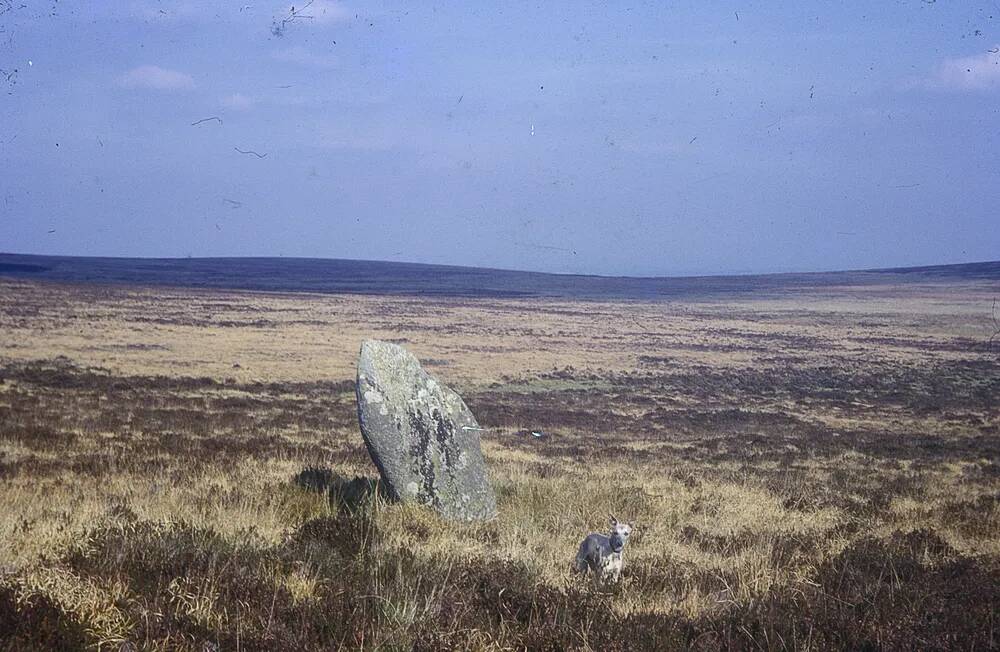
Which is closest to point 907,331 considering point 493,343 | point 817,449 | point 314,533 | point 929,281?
point 493,343

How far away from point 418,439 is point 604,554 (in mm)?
3461

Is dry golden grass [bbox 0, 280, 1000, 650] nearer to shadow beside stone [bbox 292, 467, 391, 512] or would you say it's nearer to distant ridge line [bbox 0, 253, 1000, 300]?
shadow beside stone [bbox 292, 467, 391, 512]

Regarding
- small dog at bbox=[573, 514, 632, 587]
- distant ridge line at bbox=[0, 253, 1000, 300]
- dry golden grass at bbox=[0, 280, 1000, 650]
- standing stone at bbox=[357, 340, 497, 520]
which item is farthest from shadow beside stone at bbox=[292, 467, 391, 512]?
distant ridge line at bbox=[0, 253, 1000, 300]

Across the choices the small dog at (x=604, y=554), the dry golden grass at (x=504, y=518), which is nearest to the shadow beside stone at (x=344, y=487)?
the dry golden grass at (x=504, y=518)

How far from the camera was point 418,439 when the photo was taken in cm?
981

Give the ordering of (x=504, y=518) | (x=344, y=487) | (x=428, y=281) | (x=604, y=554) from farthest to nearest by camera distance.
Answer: (x=428, y=281), (x=344, y=487), (x=504, y=518), (x=604, y=554)

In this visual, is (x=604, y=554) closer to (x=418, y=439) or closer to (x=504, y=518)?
(x=504, y=518)

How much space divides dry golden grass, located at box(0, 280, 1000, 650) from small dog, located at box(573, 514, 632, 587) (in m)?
0.22

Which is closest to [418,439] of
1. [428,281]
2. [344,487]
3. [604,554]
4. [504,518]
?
[344,487]

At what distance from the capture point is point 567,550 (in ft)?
25.8

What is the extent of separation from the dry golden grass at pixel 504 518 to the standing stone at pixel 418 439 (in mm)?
404

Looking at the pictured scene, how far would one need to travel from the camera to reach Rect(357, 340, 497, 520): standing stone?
953cm

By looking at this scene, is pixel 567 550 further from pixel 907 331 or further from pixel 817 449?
pixel 907 331

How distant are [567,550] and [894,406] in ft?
96.5
